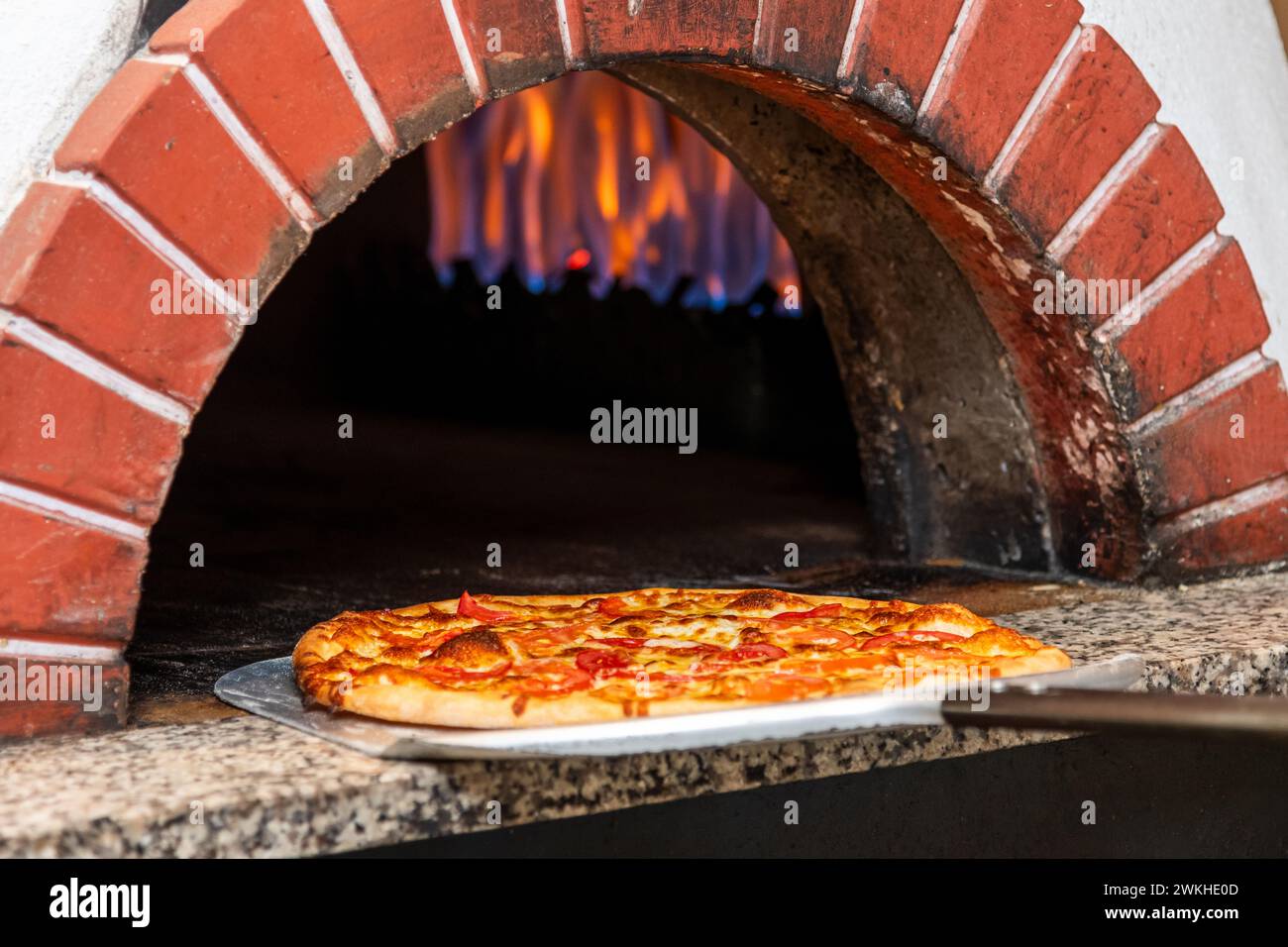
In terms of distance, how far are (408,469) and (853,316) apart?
5.44 feet

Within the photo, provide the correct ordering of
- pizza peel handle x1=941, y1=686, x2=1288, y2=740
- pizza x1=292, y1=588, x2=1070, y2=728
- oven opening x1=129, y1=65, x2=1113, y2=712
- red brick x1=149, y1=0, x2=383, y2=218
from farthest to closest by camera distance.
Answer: oven opening x1=129, y1=65, x2=1113, y2=712, red brick x1=149, y1=0, x2=383, y2=218, pizza x1=292, y1=588, x2=1070, y2=728, pizza peel handle x1=941, y1=686, x2=1288, y2=740

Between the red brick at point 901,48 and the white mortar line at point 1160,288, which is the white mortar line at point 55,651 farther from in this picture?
the white mortar line at point 1160,288

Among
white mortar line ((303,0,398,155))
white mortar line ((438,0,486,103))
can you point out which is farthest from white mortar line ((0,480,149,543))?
white mortar line ((438,0,486,103))

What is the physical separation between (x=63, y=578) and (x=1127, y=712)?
3.25 feet

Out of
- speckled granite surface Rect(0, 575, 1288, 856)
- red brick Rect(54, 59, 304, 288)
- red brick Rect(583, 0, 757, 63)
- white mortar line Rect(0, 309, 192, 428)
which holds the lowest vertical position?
speckled granite surface Rect(0, 575, 1288, 856)

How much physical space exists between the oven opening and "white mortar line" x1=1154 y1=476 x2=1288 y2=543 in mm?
213

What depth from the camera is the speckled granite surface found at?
121cm

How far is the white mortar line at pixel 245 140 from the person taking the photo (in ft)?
4.79

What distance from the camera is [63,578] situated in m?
1.41

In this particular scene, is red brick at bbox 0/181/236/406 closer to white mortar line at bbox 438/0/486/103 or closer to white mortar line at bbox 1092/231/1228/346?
white mortar line at bbox 438/0/486/103

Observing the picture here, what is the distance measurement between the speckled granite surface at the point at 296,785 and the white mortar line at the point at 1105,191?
2.64ft

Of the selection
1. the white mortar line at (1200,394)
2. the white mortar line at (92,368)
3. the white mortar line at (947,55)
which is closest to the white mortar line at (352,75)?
the white mortar line at (92,368)

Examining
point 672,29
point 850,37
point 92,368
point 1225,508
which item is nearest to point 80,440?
point 92,368
